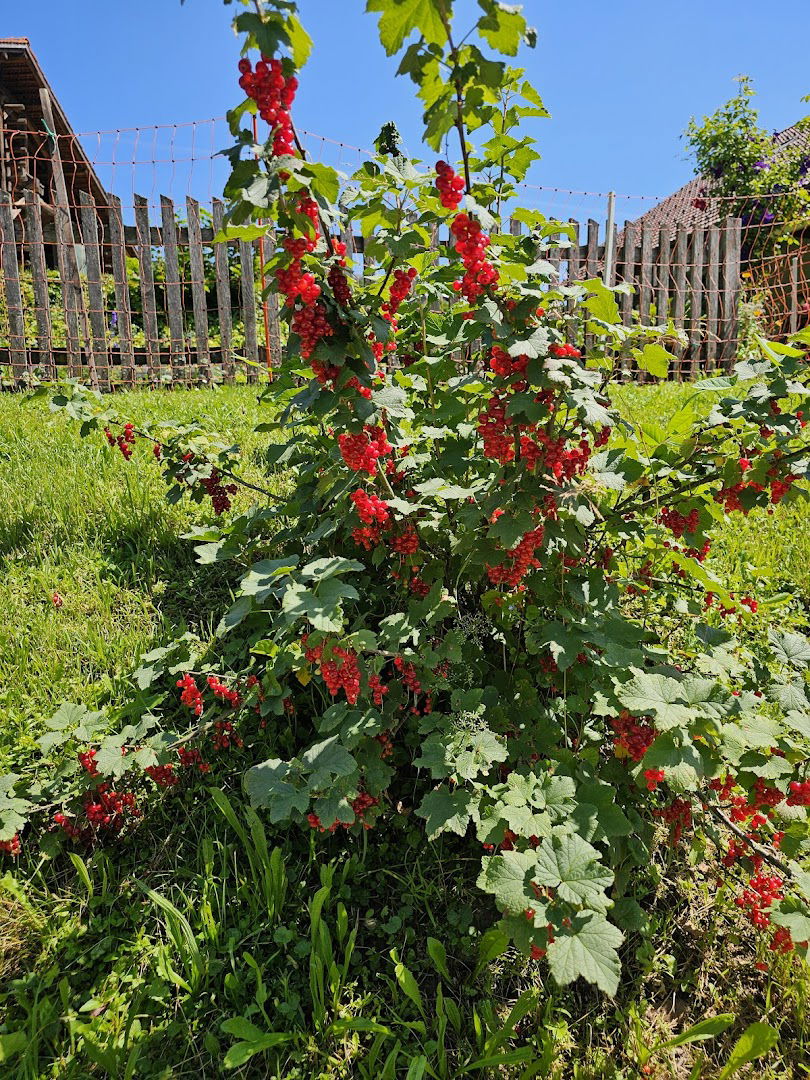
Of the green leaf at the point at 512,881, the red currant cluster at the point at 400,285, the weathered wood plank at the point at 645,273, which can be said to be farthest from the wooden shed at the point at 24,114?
the green leaf at the point at 512,881

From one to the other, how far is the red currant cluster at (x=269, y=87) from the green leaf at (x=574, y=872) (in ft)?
4.56

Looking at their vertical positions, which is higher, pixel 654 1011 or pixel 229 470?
pixel 229 470

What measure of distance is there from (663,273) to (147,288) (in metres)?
5.37

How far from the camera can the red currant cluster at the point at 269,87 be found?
1172 mm

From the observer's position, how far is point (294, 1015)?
150 cm

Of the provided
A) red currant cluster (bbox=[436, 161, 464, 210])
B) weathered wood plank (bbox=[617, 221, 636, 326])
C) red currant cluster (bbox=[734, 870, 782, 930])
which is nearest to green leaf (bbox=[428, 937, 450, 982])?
red currant cluster (bbox=[734, 870, 782, 930])

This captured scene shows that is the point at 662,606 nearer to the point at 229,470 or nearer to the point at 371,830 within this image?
the point at 371,830

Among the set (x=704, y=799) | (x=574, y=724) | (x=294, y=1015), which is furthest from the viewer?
(x=574, y=724)

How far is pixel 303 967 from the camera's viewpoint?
63.0 inches

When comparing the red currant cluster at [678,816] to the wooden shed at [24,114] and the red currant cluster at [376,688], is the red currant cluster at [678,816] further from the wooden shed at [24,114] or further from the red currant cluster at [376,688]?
the wooden shed at [24,114]

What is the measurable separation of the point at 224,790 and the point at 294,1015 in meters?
0.63

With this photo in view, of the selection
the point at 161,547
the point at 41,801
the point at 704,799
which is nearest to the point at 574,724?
the point at 704,799

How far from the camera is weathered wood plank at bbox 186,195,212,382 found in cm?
613

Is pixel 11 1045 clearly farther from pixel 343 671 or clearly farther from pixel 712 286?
pixel 712 286
